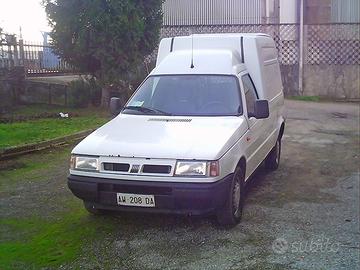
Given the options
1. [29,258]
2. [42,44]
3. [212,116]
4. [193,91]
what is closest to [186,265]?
[29,258]

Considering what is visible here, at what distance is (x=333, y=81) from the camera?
16875 millimetres

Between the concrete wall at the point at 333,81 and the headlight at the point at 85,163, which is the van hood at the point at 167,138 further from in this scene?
the concrete wall at the point at 333,81

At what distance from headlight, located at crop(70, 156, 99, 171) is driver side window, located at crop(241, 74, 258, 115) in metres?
2.09

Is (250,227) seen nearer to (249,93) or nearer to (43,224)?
(249,93)

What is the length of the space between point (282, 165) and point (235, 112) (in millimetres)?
2758

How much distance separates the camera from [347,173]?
24.8 feet

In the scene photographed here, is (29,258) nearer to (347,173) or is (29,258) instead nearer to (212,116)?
(212,116)

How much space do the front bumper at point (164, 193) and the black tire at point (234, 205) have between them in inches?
5.9

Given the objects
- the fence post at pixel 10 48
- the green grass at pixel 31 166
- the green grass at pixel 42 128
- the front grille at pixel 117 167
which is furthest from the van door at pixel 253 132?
the fence post at pixel 10 48

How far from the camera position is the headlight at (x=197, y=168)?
464 cm

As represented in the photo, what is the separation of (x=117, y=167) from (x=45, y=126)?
672 centimetres

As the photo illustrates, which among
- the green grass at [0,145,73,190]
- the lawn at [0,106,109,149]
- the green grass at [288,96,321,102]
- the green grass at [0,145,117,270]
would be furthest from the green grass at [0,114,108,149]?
the green grass at [288,96,321,102]

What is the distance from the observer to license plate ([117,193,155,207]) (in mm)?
4734

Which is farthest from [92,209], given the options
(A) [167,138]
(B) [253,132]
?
(B) [253,132]
